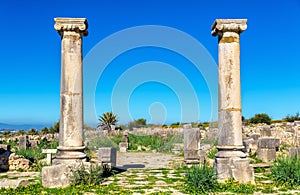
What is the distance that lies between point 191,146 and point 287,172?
4916 mm

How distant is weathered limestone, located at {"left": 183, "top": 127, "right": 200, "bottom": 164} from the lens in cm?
1307

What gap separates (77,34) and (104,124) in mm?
32507

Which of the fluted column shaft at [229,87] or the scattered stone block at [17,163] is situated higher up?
the fluted column shaft at [229,87]

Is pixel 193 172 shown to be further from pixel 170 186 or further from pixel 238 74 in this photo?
pixel 238 74

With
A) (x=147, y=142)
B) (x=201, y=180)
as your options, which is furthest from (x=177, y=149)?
(x=201, y=180)

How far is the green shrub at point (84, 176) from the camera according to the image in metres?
8.64

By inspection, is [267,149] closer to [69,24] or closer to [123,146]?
[69,24]

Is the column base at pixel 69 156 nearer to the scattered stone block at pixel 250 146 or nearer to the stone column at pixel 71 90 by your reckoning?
the stone column at pixel 71 90

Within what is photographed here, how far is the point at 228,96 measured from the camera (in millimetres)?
9570

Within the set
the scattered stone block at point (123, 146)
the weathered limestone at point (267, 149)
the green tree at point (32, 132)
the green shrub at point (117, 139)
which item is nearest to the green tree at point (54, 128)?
the green tree at point (32, 132)

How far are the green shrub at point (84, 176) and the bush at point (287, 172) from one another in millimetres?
4738

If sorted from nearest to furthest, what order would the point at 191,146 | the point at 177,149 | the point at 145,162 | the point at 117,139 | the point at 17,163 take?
the point at 17,163
the point at 191,146
the point at 145,162
the point at 177,149
the point at 117,139

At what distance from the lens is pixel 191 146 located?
13.4 metres

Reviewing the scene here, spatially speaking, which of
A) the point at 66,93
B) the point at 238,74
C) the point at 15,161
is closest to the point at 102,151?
the point at 15,161
